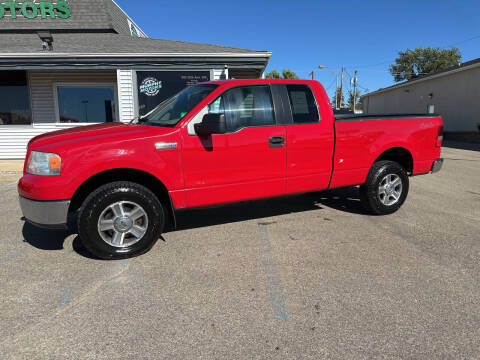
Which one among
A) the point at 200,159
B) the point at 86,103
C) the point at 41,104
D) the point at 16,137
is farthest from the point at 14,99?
the point at 200,159

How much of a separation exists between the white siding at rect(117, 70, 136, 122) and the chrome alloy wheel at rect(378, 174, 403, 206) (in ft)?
26.5

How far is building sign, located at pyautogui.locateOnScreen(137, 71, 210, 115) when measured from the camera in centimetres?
1041

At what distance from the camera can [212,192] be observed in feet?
→ 12.9

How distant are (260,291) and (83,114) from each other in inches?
426

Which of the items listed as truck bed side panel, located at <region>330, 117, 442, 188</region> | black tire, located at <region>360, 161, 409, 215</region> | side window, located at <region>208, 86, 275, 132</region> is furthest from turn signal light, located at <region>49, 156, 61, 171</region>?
black tire, located at <region>360, 161, 409, 215</region>

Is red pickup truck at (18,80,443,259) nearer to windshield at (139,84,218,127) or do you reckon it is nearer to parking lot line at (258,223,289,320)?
windshield at (139,84,218,127)

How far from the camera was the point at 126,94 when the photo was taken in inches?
414

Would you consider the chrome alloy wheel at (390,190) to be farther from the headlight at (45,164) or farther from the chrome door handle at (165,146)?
the headlight at (45,164)

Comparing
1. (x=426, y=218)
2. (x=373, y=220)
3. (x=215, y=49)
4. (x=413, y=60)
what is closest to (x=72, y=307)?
(x=373, y=220)

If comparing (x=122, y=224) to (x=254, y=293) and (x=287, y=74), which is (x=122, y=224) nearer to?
(x=254, y=293)

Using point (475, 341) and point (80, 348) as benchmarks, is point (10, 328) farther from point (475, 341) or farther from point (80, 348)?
point (475, 341)

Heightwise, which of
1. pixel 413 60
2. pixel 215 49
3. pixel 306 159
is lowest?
pixel 306 159

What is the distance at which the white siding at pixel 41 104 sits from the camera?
36.7 feet

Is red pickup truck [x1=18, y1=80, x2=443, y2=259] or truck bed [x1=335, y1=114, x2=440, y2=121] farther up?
truck bed [x1=335, y1=114, x2=440, y2=121]
